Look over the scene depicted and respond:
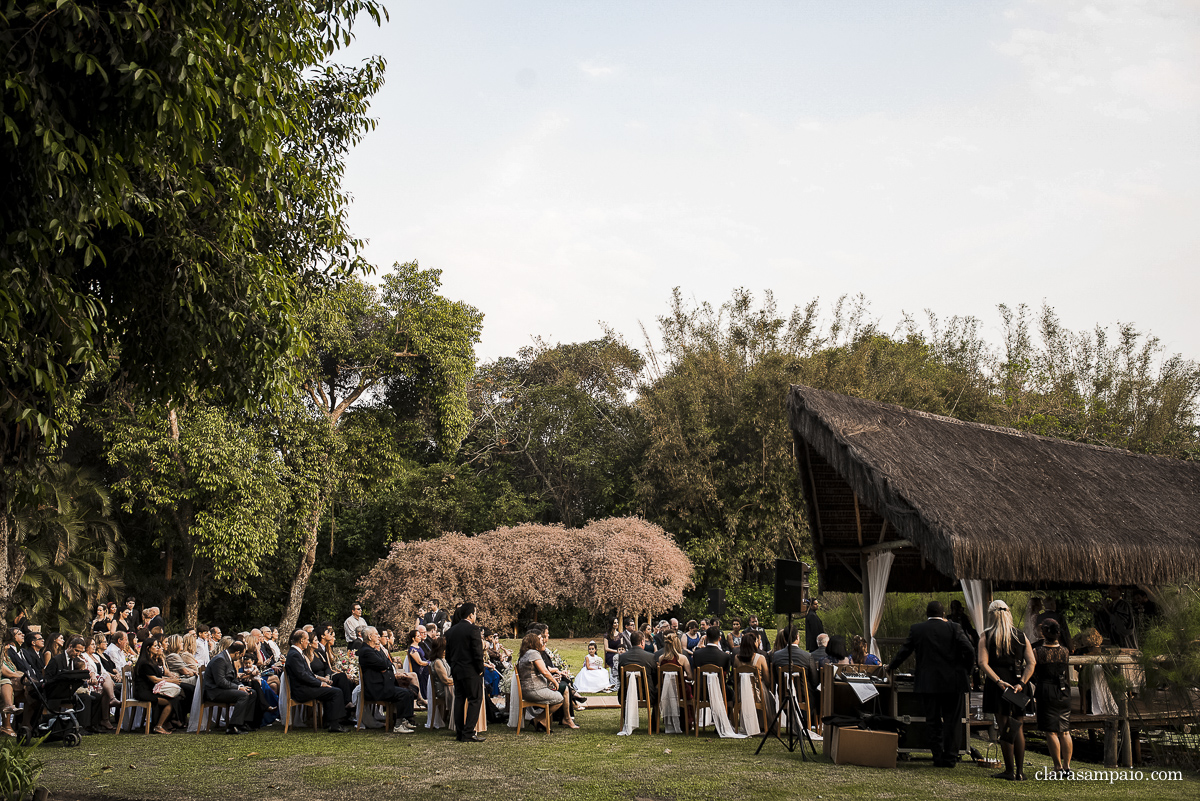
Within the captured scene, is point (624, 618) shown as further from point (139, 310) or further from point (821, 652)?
point (139, 310)

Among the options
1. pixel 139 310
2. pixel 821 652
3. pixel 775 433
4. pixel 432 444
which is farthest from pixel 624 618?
pixel 139 310

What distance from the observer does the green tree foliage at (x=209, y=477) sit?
68.7 feet

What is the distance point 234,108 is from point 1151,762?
9.81 meters

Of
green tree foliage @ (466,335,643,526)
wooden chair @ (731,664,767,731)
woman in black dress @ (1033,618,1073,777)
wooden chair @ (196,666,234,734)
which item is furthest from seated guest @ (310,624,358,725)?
green tree foliage @ (466,335,643,526)

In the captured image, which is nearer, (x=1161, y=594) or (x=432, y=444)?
(x=1161, y=594)

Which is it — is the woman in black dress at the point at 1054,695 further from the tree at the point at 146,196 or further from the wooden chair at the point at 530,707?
the tree at the point at 146,196

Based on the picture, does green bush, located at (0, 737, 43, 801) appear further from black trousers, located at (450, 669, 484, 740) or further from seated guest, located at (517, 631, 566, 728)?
seated guest, located at (517, 631, 566, 728)

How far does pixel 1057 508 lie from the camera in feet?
34.2

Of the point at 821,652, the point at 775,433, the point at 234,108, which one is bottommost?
the point at 821,652

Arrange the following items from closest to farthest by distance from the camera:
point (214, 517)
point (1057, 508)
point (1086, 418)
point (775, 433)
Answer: point (1057, 508), point (214, 517), point (1086, 418), point (775, 433)

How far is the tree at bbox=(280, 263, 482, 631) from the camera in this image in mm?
25688

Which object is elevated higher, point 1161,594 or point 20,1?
point 20,1

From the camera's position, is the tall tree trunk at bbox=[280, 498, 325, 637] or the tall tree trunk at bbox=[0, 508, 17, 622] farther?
the tall tree trunk at bbox=[280, 498, 325, 637]

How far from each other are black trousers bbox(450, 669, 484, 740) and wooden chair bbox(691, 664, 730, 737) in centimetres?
229
